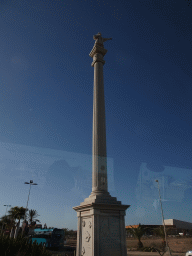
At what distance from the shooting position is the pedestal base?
10.6m

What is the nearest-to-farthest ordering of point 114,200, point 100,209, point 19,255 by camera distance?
point 19,255, point 100,209, point 114,200

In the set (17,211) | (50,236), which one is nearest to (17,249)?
(50,236)

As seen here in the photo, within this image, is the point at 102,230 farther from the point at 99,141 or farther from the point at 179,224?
the point at 179,224

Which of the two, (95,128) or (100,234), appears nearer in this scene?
(100,234)

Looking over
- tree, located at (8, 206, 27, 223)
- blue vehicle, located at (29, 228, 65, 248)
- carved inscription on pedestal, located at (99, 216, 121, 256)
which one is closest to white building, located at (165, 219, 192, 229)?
tree, located at (8, 206, 27, 223)

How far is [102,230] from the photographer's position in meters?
11.1

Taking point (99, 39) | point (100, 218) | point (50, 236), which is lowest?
point (50, 236)

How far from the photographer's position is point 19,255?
5402 millimetres

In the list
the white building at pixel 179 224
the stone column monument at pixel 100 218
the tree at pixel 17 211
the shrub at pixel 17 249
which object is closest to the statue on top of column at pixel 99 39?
the stone column monument at pixel 100 218

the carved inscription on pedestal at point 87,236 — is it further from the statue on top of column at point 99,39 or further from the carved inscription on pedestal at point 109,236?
the statue on top of column at point 99,39

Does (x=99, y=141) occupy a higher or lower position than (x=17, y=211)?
higher

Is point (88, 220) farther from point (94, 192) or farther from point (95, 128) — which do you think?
point (95, 128)

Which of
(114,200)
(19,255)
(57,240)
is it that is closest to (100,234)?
(114,200)

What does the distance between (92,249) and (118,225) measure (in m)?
2.10
